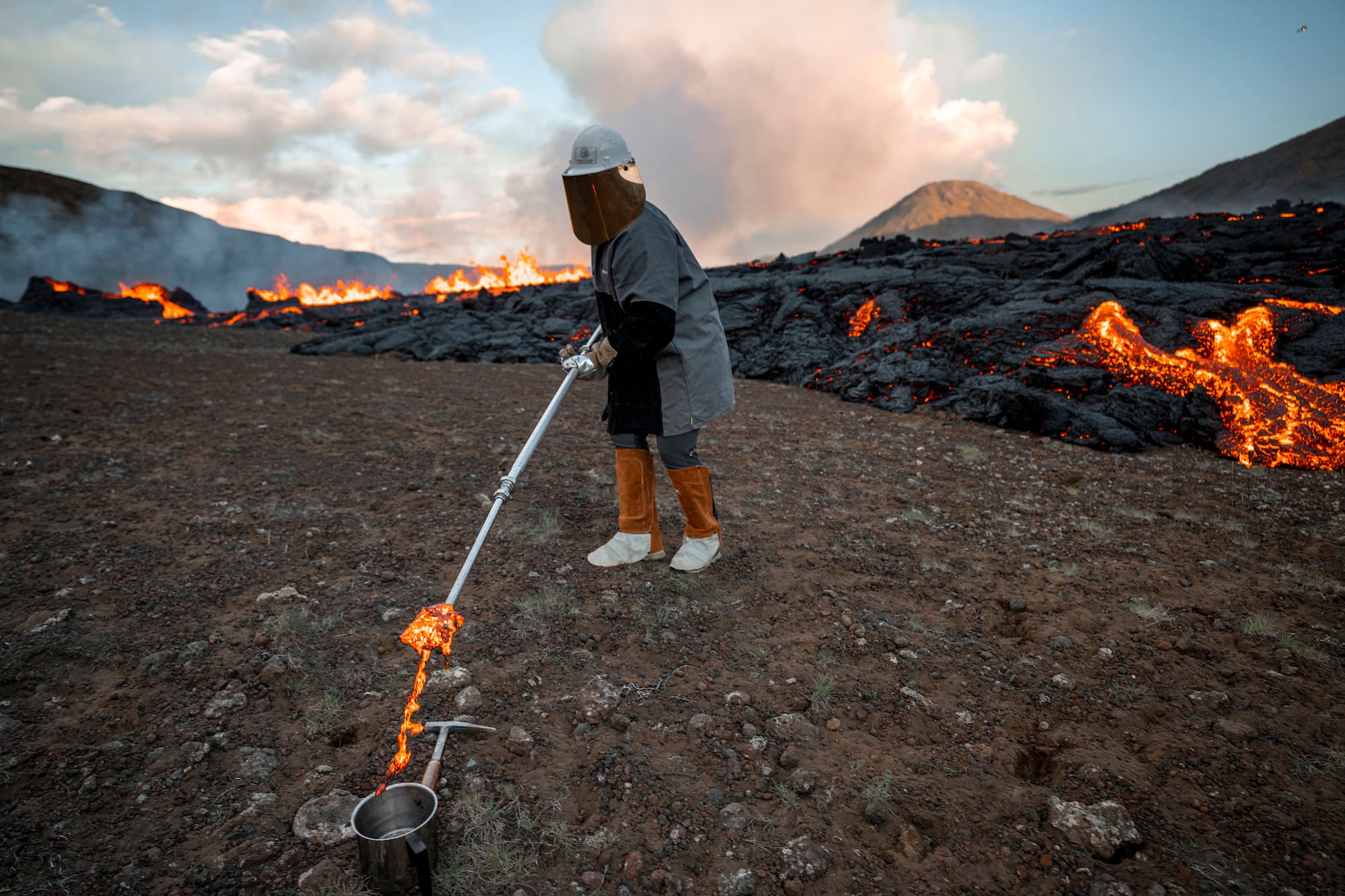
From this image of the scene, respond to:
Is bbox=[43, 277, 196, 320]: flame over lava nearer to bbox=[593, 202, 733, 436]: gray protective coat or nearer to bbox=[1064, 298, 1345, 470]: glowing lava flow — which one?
bbox=[593, 202, 733, 436]: gray protective coat

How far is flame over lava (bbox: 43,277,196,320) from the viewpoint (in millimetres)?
29578

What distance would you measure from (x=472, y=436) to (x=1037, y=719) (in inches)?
257

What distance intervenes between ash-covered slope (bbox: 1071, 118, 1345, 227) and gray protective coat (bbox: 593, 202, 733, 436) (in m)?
52.3

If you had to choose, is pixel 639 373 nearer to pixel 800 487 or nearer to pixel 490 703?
pixel 490 703

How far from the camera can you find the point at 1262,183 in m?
44.7

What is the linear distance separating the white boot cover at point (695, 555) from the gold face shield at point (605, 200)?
2.16 metres

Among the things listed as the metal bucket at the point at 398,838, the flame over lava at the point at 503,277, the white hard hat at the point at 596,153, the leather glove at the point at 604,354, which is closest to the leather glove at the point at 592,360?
the leather glove at the point at 604,354

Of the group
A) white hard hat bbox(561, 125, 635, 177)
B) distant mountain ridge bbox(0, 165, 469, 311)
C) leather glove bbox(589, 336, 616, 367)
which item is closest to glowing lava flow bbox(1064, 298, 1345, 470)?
leather glove bbox(589, 336, 616, 367)

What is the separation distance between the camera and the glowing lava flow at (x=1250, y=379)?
7289 millimetres

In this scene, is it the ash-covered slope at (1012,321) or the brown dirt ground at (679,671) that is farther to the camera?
the ash-covered slope at (1012,321)

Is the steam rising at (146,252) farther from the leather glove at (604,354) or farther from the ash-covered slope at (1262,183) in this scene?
the ash-covered slope at (1262,183)

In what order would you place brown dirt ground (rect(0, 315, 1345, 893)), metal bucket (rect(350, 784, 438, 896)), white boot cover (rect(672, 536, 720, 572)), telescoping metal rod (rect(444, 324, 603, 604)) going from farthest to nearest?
white boot cover (rect(672, 536, 720, 572)) < telescoping metal rod (rect(444, 324, 603, 604)) < brown dirt ground (rect(0, 315, 1345, 893)) < metal bucket (rect(350, 784, 438, 896))

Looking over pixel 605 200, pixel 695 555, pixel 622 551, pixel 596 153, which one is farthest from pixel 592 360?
pixel 695 555

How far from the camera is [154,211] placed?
138 feet
